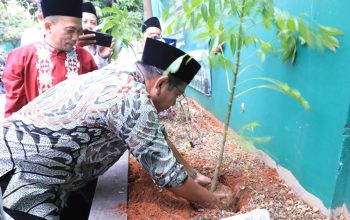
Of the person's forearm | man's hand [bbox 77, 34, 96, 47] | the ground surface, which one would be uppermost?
man's hand [bbox 77, 34, 96, 47]

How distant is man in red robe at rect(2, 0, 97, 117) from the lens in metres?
2.25

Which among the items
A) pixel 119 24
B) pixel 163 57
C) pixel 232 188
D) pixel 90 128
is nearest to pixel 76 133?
pixel 90 128

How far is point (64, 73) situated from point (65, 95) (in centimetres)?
86

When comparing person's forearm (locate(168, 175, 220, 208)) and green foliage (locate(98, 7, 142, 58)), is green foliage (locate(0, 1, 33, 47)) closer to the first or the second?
green foliage (locate(98, 7, 142, 58))

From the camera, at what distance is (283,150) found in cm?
231

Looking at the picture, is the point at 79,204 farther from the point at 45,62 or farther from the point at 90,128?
the point at 45,62

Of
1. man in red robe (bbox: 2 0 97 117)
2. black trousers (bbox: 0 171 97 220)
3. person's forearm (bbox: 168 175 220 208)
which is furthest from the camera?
man in red robe (bbox: 2 0 97 117)

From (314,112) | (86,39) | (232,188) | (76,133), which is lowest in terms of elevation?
(232,188)

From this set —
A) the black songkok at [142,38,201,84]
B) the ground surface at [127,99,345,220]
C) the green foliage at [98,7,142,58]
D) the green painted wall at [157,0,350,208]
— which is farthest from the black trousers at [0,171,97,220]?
the green painted wall at [157,0,350,208]

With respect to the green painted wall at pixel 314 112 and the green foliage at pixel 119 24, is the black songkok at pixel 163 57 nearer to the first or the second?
the green foliage at pixel 119 24

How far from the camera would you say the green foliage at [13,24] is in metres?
23.1

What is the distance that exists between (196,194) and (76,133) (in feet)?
2.20

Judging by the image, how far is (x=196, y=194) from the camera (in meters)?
1.72

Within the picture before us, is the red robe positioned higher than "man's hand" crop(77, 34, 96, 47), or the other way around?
"man's hand" crop(77, 34, 96, 47)
